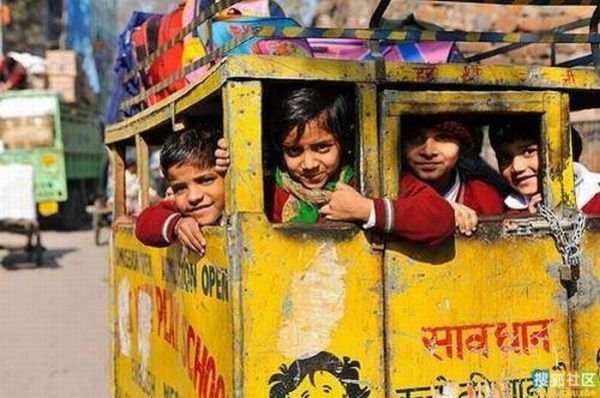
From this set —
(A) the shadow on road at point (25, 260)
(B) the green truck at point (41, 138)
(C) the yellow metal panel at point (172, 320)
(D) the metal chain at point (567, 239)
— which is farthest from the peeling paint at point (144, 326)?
(B) the green truck at point (41, 138)

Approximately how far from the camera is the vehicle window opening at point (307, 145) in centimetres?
256

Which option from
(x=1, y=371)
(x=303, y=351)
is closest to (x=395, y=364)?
(x=303, y=351)

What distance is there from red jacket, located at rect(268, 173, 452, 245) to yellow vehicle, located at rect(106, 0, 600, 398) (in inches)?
2.6

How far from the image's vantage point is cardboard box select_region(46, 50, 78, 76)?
65.0 feet

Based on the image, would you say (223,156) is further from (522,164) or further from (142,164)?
(142,164)

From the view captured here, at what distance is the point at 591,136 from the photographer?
25.9 feet

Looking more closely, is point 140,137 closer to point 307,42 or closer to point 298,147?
point 307,42

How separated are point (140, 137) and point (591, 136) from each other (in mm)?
5116

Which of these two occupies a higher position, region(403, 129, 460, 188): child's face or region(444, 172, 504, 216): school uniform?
region(403, 129, 460, 188): child's face

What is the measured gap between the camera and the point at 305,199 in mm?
2668

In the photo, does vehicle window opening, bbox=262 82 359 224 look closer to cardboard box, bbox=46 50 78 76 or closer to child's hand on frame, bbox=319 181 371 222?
child's hand on frame, bbox=319 181 371 222

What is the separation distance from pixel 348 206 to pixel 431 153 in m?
0.43

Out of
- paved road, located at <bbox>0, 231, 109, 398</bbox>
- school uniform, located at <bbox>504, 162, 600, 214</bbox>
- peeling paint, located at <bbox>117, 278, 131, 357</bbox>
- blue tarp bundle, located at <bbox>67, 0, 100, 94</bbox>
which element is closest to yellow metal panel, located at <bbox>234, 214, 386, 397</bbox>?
school uniform, located at <bbox>504, 162, 600, 214</bbox>

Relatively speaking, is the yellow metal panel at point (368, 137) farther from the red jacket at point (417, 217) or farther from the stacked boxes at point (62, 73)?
the stacked boxes at point (62, 73)
